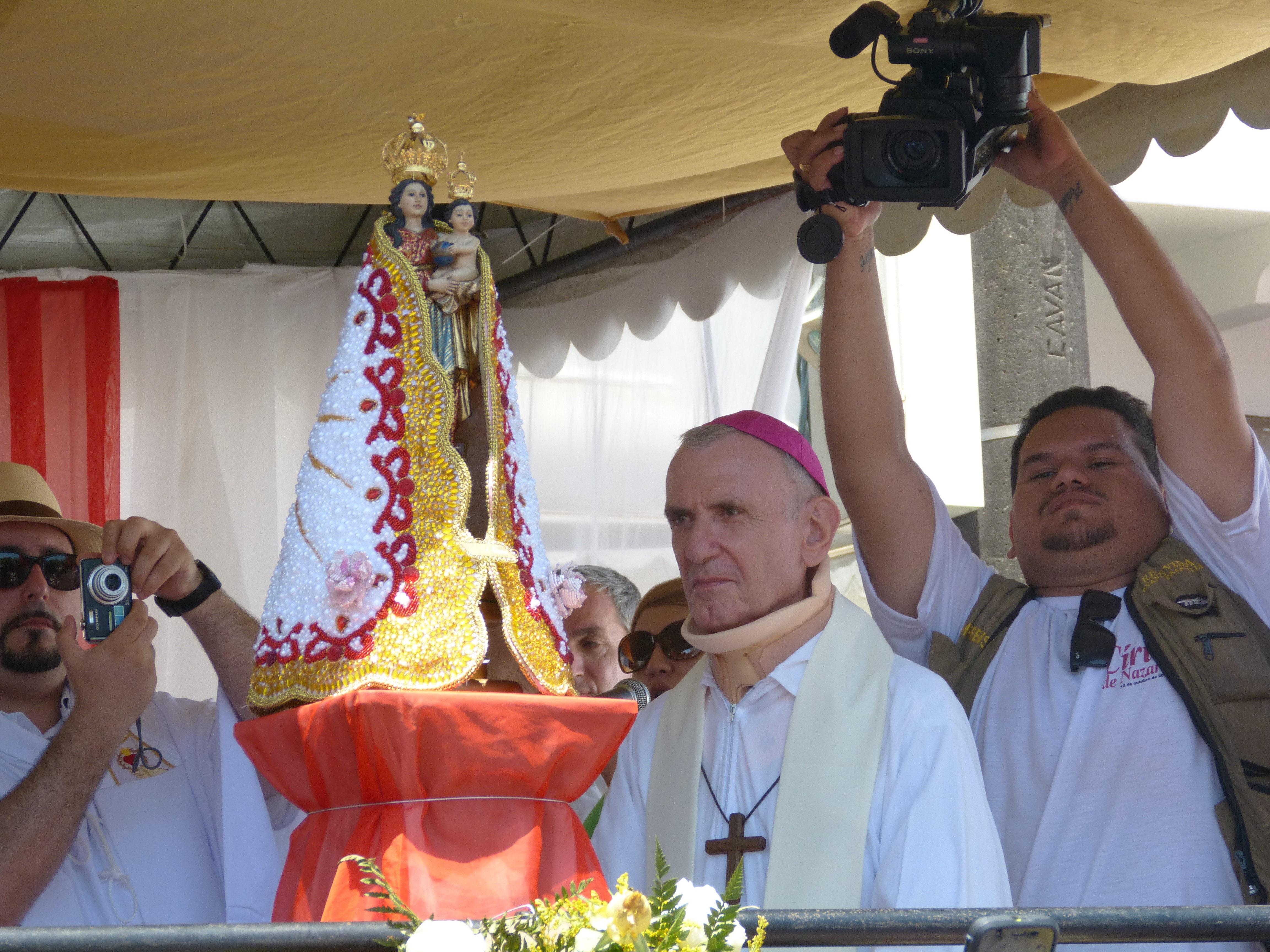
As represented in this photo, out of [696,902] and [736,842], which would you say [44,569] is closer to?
[736,842]

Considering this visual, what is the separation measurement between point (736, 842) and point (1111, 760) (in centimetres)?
74

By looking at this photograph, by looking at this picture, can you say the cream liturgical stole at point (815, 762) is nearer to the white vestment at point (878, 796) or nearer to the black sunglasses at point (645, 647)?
the white vestment at point (878, 796)

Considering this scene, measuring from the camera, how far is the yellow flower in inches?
45.9

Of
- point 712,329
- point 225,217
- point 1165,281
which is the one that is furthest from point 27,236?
point 1165,281

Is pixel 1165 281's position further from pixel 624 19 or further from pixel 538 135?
pixel 538 135

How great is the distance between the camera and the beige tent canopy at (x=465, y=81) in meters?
2.58

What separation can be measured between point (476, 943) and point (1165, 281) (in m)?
1.99

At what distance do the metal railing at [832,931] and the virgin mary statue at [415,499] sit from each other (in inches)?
19.3

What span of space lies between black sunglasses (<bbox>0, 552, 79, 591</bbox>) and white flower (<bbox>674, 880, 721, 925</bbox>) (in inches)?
69.6

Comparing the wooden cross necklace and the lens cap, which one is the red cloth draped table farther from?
the lens cap

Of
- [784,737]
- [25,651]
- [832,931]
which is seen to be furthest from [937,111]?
[25,651]

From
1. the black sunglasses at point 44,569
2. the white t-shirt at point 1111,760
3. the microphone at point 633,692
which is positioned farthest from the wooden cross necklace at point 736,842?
the black sunglasses at point 44,569

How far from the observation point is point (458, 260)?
196cm

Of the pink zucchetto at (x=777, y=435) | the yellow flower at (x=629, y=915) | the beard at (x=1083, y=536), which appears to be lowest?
the yellow flower at (x=629, y=915)
